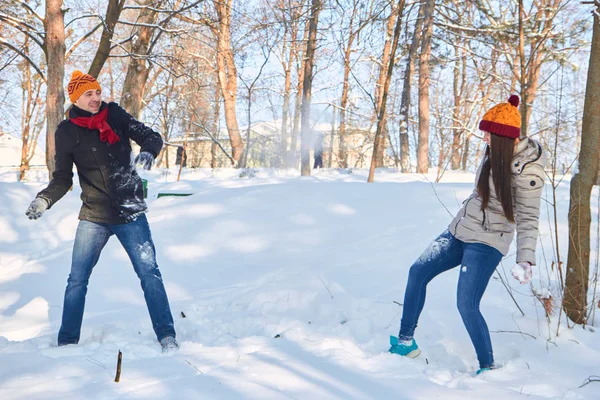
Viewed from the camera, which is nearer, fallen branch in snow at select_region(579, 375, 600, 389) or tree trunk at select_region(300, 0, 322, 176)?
fallen branch in snow at select_region(579, 375, 600, 389)

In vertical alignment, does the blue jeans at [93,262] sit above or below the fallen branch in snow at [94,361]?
above

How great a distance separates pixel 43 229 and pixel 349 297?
20.3 feet

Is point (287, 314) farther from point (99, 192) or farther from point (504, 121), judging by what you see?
point (504, 121)

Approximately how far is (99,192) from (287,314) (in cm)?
171

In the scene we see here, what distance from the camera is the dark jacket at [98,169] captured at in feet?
10.1

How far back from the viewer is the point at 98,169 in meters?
3.08

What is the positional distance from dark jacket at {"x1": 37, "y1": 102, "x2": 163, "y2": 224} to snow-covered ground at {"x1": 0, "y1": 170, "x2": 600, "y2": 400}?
0.80 meters

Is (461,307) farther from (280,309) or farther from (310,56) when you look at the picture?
(310,56)

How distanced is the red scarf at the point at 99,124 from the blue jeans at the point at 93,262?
53 centimetres

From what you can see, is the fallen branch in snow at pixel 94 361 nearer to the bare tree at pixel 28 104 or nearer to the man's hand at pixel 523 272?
the man's hand at pixel 523 272

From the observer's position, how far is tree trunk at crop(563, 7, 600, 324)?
3381mm

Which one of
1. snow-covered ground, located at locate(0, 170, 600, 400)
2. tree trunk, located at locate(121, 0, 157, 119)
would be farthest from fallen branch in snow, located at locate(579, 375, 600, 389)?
tree trunk, located at locate(121, 0, 157, 119)

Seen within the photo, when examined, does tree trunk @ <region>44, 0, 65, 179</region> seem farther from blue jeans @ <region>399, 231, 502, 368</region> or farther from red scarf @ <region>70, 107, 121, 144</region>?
blue jeans @ <region>399, 231, 502, 368</region>

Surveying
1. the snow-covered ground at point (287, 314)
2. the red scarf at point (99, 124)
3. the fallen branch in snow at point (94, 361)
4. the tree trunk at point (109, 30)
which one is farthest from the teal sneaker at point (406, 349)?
the tree trunk at point (109, 30)
